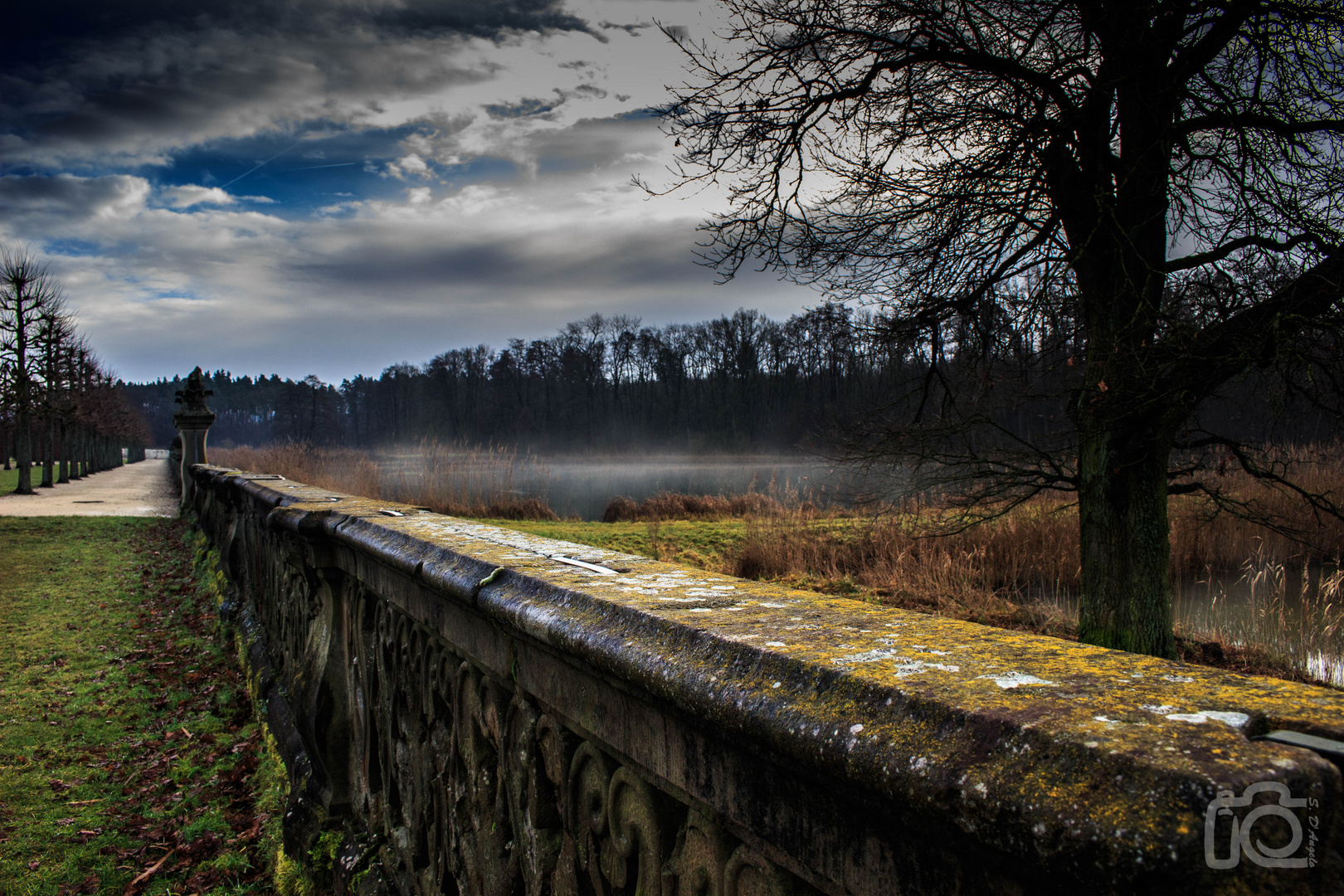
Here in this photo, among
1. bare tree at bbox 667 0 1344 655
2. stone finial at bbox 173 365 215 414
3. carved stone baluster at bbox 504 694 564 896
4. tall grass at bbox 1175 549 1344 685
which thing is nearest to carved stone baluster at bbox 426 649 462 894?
carved stone baluster at bbox 504 694 564 896

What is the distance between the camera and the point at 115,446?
57.5 meters

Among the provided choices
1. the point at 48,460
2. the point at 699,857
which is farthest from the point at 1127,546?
the point at 48,460

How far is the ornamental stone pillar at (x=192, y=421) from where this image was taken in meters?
15.1

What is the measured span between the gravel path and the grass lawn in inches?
399

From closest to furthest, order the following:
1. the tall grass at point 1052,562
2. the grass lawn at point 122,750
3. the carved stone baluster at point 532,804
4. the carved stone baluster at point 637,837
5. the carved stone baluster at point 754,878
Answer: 1. the carved stone baluster at point 754,878
2. the carved stone baluster at point 637,837
3. the carved stone baluster at point 532,804
4. the grass lawn at point 122,750
5. the tall grass at point 1052,562

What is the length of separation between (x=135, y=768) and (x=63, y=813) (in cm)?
51

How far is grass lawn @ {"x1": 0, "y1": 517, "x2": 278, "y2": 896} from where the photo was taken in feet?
9.77

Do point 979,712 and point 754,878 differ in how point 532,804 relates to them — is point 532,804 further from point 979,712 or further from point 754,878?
point 979,712

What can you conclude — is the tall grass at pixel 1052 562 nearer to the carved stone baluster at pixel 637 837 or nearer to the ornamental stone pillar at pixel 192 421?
the ornamental stone pillar at pixel 192 421

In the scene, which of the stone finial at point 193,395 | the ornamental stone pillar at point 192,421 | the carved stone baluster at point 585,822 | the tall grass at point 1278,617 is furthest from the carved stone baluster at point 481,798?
the stone finial at point 193,395

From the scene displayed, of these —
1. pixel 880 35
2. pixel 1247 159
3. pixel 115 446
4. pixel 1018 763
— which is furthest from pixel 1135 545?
pixel 115 446

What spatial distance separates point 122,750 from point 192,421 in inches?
534

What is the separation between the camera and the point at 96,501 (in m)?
19.3

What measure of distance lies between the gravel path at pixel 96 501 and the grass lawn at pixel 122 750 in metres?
10.1
